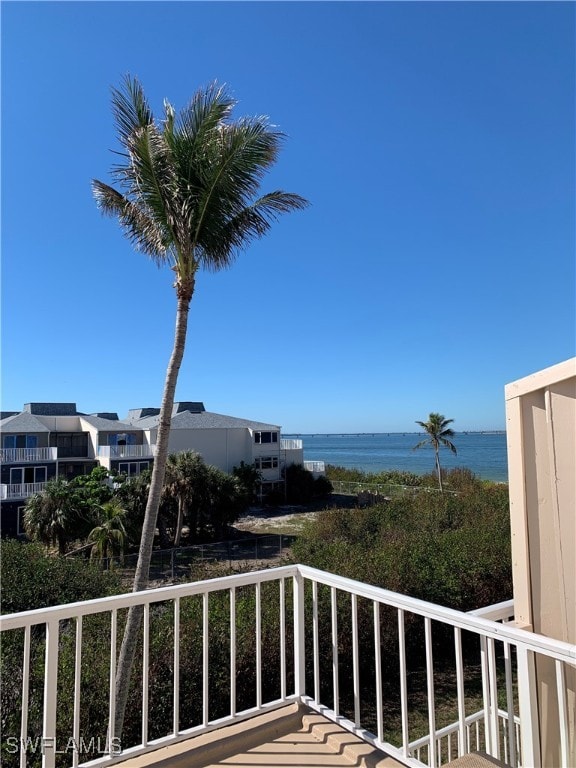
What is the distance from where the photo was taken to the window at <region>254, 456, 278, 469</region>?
30.8 m

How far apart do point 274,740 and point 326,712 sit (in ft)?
1.08

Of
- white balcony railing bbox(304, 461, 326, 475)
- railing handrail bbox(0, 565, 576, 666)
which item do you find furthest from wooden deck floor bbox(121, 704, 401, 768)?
white balcony railing bbox(304, 461, 326, 475)

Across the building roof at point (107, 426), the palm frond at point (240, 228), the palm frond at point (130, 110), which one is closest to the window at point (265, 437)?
the building roof at point (107, 426)

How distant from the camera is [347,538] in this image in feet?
40.3

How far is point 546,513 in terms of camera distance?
6.13 feet

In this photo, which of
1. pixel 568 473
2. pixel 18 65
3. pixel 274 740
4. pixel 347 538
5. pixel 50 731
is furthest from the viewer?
pixel 347 538

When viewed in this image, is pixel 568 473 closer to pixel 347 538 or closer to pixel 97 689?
pixel 97 689

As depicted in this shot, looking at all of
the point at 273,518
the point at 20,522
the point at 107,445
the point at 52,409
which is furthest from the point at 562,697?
the point at 52,409

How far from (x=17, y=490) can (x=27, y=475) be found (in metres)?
1.74

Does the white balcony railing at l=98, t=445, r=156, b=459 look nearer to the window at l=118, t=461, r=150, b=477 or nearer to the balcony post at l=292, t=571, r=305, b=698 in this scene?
the window at l=118, t=461, r=150, b=477

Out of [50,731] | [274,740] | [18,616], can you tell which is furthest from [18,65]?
[274,740]

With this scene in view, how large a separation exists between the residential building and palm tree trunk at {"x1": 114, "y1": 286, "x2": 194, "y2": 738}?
640 inches

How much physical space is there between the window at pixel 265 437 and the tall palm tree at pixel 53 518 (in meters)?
15.3

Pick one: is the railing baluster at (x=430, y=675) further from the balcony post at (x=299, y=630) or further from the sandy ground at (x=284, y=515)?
the sandy ground at (x=284, y=515)
